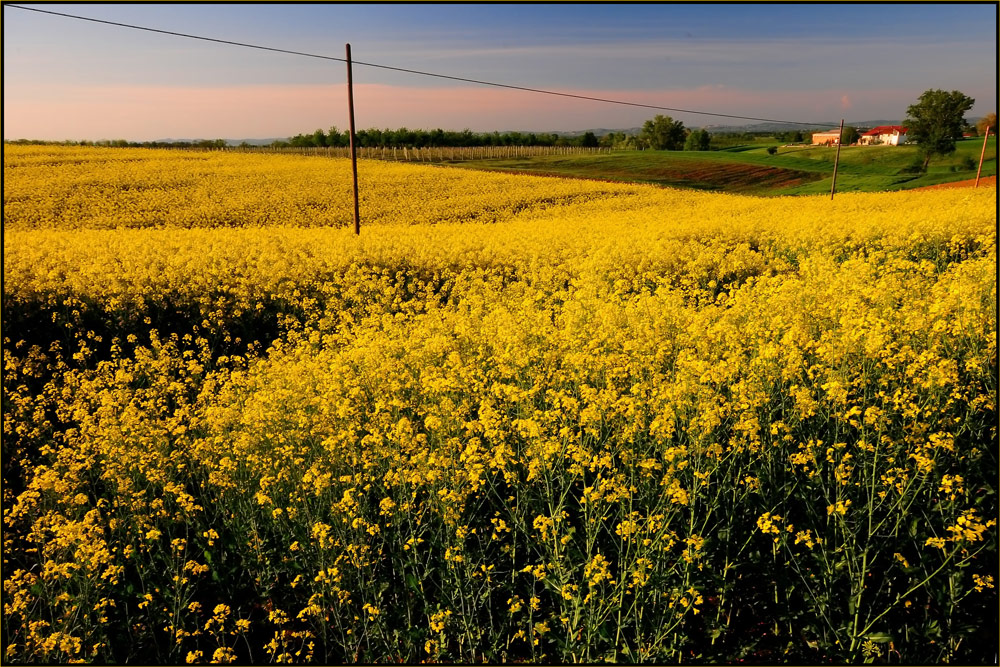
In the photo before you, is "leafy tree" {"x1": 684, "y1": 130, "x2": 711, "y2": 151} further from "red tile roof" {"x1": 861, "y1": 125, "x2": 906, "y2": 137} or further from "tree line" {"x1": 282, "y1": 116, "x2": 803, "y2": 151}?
"red tile roof" {"x1": 861, "y1": 125, "x2": 906, "y2": 137}

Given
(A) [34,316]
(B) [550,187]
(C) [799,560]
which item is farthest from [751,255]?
(B) [550,187]

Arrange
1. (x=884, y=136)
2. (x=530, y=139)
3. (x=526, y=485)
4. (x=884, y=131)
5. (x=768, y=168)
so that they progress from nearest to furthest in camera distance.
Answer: (x=526, y=485) → (x=768, y=168) → (x=530, y=139) → (x=884, y=136) → (x=884, y=131)

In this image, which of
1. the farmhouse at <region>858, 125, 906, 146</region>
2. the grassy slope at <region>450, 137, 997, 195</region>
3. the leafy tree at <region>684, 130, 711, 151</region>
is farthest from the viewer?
the farmhouse at <region>858, 125, 906, 146</region>

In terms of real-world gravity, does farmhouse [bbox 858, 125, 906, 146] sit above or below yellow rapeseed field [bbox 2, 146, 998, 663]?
above

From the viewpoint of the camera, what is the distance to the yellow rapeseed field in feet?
11.6

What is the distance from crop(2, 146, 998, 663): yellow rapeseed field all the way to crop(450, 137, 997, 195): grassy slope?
151ft

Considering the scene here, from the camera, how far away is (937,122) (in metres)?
63.0

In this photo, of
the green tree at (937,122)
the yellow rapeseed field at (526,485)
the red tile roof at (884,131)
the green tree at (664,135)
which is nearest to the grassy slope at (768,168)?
the green tree at (937,122)

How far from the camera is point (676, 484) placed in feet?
11.0

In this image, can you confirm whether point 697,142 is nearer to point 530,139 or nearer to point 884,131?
point 530,139

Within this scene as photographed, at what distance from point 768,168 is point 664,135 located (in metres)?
40.5

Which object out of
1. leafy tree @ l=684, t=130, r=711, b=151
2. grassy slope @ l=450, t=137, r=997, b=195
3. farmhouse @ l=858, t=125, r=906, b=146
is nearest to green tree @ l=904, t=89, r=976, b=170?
grassy slope @ l=450, t=137, r=997, b=195

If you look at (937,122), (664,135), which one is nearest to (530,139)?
(664,135)

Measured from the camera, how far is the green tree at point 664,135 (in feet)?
322
